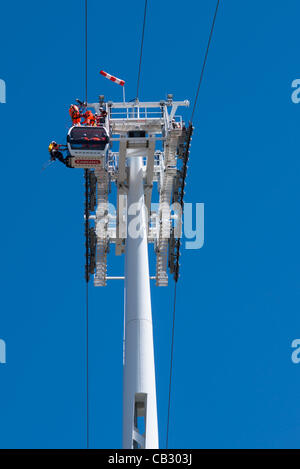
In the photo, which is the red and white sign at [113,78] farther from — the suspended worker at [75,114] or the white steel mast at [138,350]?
the white steel mast at [138,350]

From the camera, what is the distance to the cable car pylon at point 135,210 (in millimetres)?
23097

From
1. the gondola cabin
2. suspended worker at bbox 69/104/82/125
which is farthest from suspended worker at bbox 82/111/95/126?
the gondola cabin

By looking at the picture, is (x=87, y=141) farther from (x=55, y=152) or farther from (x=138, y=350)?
(x=138, y=350)

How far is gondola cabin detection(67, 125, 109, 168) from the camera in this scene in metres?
27.9

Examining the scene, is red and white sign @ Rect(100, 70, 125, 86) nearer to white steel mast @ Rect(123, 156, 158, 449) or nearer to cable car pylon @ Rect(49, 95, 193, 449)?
cable car pylon @ Rect(49, 95, 193, 449)

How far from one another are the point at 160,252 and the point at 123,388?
11356mm

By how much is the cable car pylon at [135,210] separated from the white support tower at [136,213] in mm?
29

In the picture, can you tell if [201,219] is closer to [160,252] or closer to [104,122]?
[160,252]

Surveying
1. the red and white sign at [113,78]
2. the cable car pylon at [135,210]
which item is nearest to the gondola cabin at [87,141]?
the cable car pylon at [135,210]

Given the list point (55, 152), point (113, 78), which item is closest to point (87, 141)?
point (55, 152)

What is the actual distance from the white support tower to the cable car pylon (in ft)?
0.09

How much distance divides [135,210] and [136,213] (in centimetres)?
25

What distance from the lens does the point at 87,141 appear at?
28.0 meters
